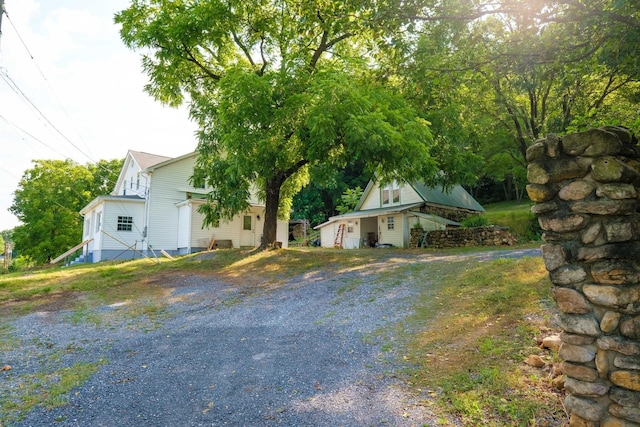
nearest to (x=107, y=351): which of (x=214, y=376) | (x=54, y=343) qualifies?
(x=54, y=343)

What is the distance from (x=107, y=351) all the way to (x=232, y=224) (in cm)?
1611

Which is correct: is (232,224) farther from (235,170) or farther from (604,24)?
(604,24)

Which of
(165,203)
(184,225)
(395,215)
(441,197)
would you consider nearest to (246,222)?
(184,225)

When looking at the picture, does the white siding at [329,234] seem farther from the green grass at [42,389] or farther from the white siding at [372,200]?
the green grass at [42,389]

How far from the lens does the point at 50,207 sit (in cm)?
2977

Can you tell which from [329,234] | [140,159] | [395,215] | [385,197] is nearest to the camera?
[395,215]

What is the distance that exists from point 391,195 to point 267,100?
15.7 m

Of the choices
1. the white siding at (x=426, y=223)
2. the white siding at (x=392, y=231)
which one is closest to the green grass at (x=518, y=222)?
the white siding at (x=426, y=223)

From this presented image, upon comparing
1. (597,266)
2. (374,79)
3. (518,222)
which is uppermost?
(374,79)

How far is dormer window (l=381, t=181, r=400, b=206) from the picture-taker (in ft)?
79.6

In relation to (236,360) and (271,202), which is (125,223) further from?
(236,360)

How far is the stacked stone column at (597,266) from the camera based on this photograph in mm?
2740

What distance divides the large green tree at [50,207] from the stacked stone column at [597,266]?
32.5 m

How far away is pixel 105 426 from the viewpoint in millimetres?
3170
